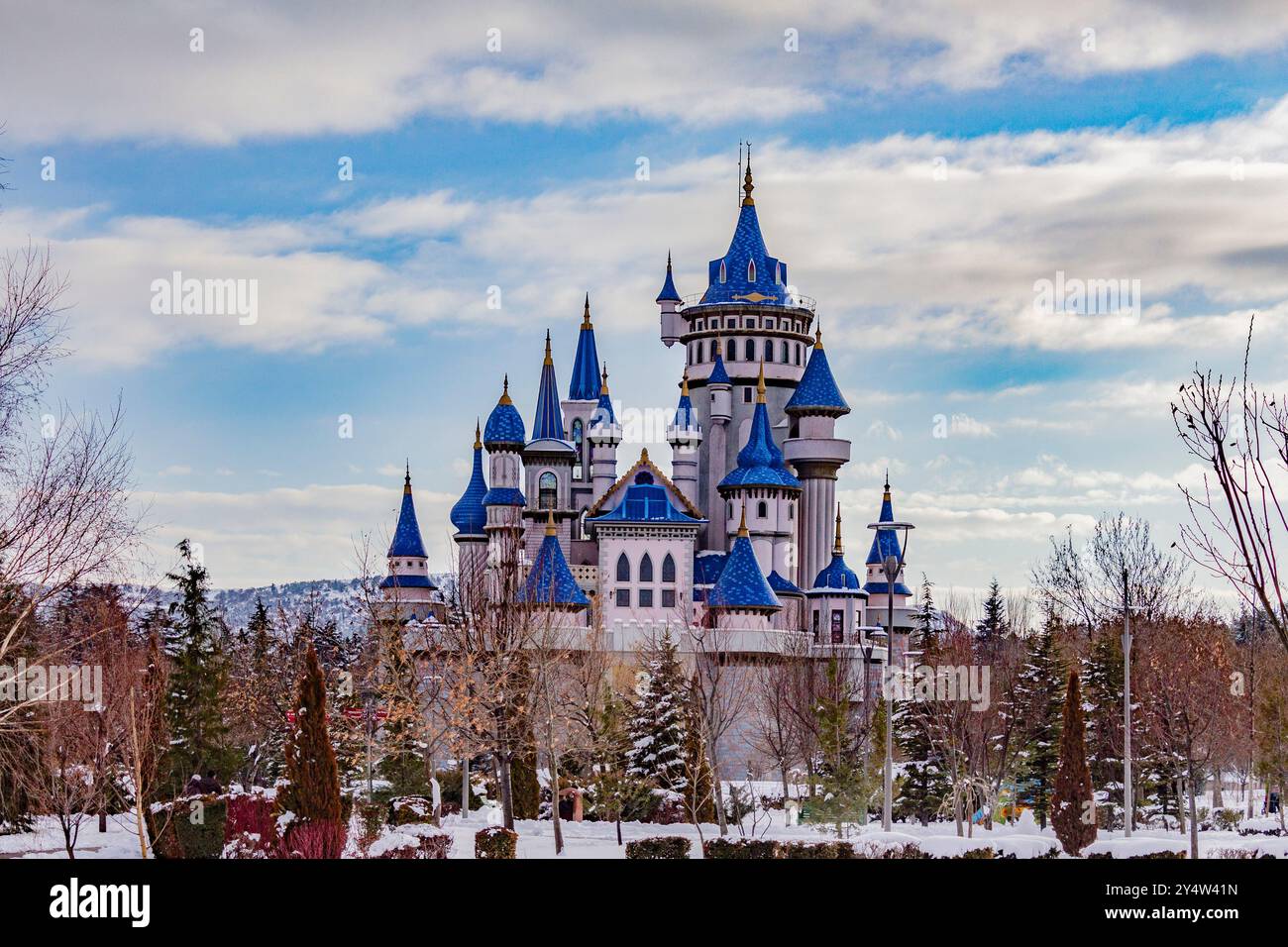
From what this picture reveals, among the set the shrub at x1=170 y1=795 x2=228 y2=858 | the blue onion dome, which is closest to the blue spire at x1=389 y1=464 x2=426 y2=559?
the blue onion dome

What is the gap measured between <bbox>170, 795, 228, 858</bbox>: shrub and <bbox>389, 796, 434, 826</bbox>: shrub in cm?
347

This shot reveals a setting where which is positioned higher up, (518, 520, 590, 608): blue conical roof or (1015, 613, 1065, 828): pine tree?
(518, 520, 590, 608): blue conical roof

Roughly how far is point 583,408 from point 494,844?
4159 centimetres

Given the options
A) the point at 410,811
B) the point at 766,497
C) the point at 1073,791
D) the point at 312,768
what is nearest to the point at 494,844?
the point at 312,768

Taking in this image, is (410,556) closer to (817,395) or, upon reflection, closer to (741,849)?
(817,395)

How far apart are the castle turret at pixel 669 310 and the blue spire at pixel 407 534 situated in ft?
44.2

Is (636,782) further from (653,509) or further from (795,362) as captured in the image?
(795,362)

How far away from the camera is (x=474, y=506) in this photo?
6644 centimetres

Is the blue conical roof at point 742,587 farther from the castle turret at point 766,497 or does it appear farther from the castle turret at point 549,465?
the castle turret at point 549,465

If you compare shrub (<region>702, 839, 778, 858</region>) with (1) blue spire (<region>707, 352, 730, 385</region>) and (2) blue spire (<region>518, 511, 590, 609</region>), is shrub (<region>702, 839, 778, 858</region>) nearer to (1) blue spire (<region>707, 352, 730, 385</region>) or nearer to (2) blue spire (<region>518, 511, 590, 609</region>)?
(2) blue spire (<region>518, 511, 590, 609</region>)

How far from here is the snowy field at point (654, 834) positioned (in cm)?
2606

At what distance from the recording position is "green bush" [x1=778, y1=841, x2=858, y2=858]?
25.3 meters

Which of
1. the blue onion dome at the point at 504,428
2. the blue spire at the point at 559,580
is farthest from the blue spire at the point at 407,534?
the blue spire at the point at 559,580
